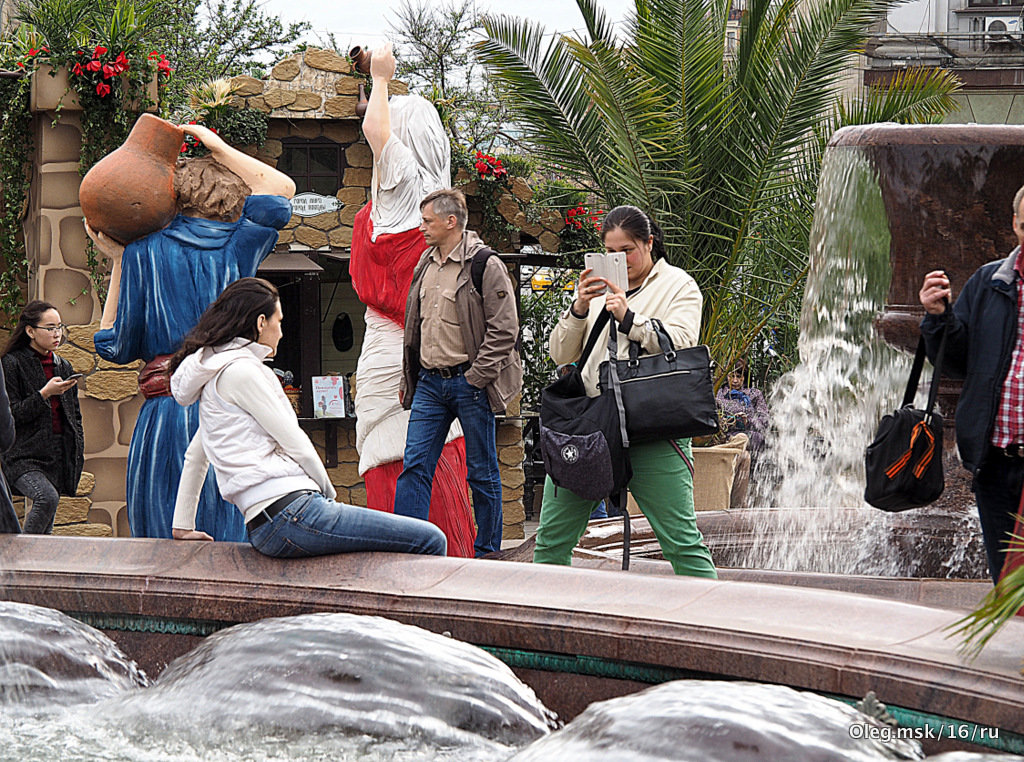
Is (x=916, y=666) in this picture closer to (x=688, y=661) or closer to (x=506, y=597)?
(x=688, y=661)

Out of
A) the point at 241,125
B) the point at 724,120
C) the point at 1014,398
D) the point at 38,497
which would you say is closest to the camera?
the point at 1014,398

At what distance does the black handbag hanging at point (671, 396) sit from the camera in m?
3.84

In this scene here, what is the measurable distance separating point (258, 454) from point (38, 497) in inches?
136

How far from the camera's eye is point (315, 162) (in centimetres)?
1084

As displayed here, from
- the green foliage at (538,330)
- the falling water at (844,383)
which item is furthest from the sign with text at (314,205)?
the falling water at (844,383)

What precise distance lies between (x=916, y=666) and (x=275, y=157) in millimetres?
9197

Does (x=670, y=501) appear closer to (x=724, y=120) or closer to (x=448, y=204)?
(x=448, y=204)

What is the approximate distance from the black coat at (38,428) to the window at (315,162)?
4128 millimetres

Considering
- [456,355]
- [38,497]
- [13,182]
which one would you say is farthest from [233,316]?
[13,182]

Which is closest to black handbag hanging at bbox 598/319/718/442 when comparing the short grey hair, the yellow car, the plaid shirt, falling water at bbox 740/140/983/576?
the plaid shirt

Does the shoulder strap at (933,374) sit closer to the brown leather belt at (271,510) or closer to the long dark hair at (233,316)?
the brown leather belt at (271,510)

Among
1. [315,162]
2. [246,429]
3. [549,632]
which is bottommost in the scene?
[549,632]

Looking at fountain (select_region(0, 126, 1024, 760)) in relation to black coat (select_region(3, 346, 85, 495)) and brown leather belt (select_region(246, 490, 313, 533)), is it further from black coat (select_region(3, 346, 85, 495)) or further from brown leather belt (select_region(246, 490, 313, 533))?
black coat (select_region(3, 346, 85, 495))

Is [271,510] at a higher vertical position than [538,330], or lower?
higher
